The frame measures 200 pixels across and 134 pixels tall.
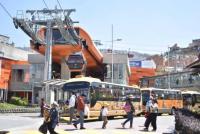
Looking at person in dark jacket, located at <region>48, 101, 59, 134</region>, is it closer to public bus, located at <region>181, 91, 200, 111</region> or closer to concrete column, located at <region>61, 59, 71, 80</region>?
public bus, located at <region>181, 91, 200, 111</region>

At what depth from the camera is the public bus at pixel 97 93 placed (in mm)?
32250

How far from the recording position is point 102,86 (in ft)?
111

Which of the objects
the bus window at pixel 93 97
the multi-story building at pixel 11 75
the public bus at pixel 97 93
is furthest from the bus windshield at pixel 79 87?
the multi-story building at pixel 11 75

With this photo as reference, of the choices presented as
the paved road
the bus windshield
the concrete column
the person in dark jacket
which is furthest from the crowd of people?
the concrete column

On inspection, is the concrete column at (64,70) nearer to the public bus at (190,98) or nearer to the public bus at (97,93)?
the public bus at (190,98)

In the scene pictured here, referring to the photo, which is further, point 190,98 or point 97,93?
point 190,98

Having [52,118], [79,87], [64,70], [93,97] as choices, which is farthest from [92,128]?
[64,70]

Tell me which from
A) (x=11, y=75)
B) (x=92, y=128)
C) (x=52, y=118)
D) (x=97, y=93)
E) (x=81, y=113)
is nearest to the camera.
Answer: (x=52, y=118)

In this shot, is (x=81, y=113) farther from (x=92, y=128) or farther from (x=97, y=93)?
(x=97, y=93)

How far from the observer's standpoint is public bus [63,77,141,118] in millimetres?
32250

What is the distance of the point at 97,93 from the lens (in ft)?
108

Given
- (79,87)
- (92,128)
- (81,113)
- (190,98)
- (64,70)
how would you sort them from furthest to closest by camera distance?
(64,70) < (190,98) < (79,87) < (92,128) < (81,113)

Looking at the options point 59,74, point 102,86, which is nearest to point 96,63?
point 59,74

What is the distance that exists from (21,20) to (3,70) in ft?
96.3
